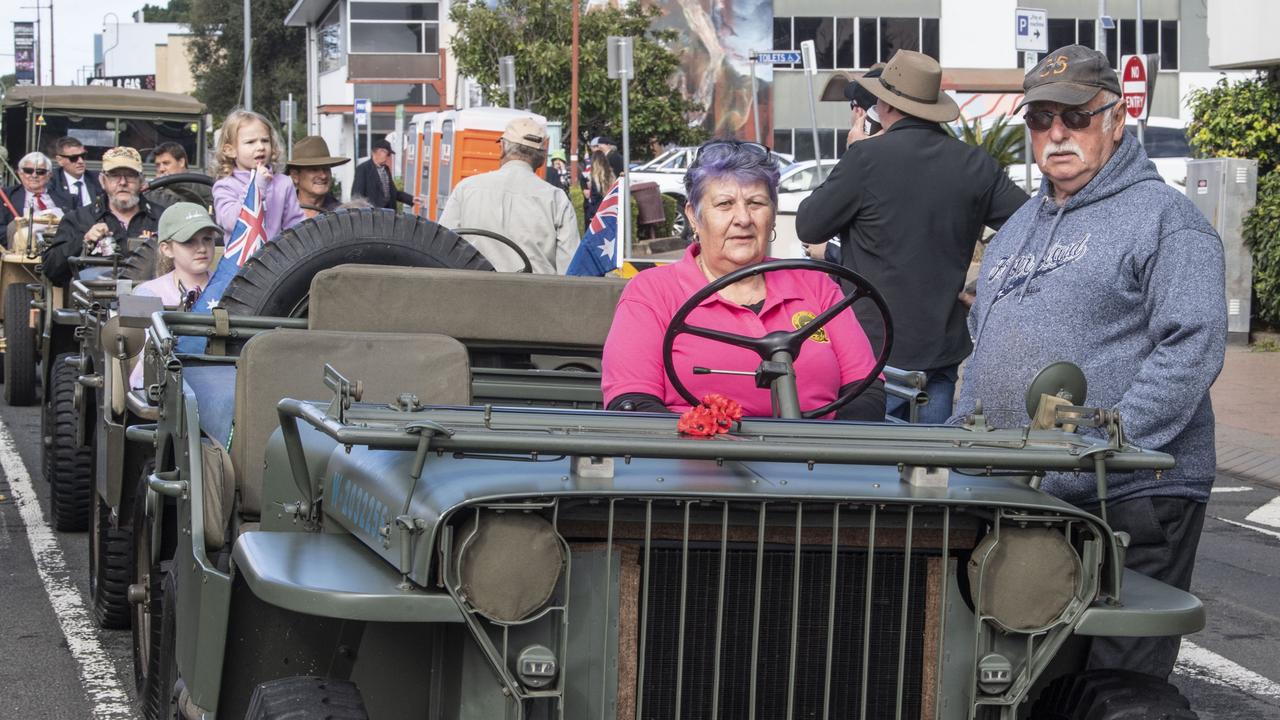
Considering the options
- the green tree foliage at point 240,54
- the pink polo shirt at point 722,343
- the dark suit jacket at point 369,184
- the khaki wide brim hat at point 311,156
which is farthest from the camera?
→ the green tree foliage at point 240,54

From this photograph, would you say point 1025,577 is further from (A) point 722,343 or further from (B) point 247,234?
(B) point 247,234

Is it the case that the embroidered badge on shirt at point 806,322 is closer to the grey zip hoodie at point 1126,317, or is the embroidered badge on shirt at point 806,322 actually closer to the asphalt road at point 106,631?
the grey zip hoodie at point 1126,317

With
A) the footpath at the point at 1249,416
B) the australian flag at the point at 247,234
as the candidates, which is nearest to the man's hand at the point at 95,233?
the australian flag at the point at 247,234

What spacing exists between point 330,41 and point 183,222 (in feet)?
224

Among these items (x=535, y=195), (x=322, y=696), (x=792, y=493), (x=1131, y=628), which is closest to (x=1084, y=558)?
(x=1131, y=628)

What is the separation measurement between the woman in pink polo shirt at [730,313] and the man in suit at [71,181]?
36.1ft

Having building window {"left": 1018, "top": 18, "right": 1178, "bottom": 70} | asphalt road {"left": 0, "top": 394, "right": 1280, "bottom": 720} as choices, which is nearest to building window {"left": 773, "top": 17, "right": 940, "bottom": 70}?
building window {"left": 1018, "top": 18, "right": 1178, "bottom": 70}

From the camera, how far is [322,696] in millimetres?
3158

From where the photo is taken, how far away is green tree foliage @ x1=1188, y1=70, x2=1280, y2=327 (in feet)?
57.1

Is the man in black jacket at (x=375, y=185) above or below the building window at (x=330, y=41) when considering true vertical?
below

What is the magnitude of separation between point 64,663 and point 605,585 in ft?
12.5

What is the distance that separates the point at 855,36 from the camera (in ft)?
184

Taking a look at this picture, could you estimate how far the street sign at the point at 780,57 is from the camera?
2183cm

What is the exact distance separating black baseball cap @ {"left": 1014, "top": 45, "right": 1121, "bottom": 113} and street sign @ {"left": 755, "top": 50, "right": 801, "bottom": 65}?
57.7ft
